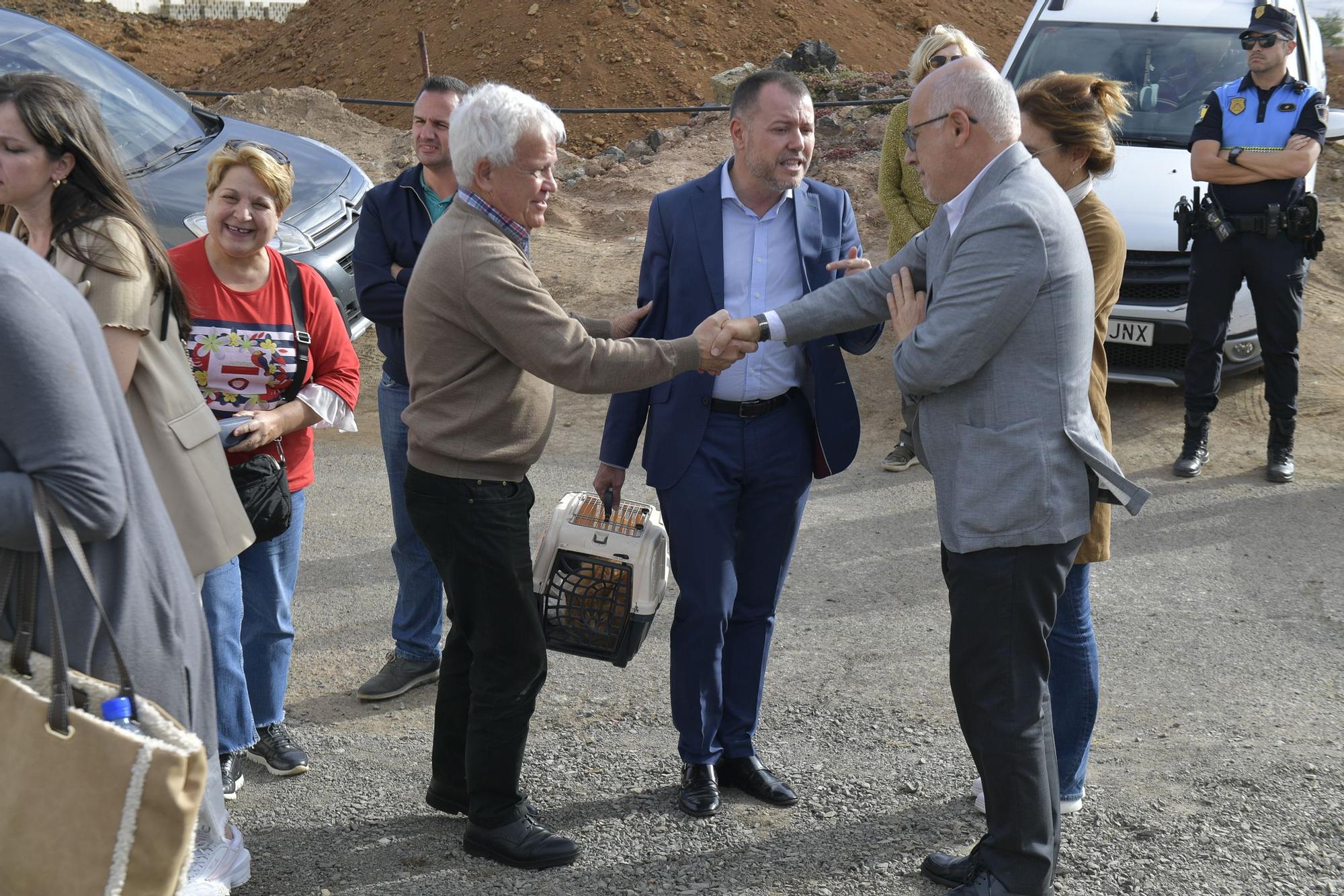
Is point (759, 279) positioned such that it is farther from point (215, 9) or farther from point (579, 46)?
point (215, 9)

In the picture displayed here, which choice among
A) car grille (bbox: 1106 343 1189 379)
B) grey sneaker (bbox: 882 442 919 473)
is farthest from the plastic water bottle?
car grille (bbox: 1106 343 1189 379)

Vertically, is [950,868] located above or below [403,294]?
below

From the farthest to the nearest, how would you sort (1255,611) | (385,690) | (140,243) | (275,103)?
(275,103), (1255,611), (385,690), (140,243)

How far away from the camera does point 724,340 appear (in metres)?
3.53

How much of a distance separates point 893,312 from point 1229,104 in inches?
184

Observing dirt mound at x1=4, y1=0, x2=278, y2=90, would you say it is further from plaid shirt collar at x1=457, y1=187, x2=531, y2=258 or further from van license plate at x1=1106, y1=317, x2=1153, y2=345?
plaid shirt collar at x1=457, y1=187, x2=531, y2=258

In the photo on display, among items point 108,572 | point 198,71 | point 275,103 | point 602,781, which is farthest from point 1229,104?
point 198,71

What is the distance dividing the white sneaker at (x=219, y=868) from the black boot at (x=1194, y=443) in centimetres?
550

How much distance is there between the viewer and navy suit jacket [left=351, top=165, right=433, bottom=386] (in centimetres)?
453

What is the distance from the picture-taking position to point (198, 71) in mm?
24094

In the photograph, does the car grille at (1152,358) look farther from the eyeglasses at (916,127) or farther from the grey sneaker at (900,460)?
the eyeglasses at (916,127)

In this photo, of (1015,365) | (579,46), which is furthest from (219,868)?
(579,46)

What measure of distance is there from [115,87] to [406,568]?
5494 millimetres

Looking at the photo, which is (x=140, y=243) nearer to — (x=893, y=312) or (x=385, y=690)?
(x=893, y=312)
